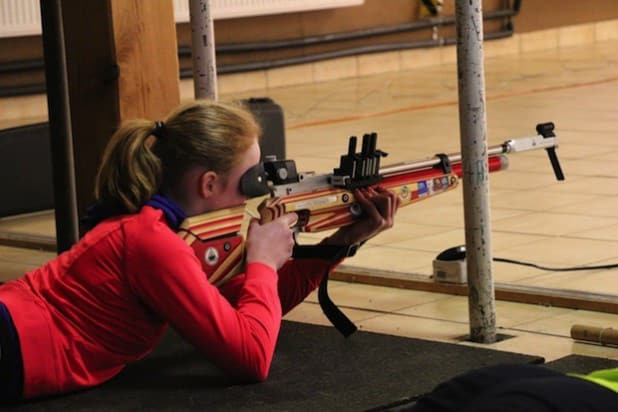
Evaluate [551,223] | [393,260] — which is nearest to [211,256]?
[393,260]

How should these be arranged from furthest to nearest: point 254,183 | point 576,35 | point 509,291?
point 576,35 → point 509,291 → point 254,183

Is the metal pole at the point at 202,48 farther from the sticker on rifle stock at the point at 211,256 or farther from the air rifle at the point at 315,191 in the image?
the sticker on rifle stock at the point at 211,256

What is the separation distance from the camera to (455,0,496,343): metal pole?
332 cm

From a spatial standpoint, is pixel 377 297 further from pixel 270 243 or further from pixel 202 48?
pixel 270 243

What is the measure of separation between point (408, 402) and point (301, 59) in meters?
8.51

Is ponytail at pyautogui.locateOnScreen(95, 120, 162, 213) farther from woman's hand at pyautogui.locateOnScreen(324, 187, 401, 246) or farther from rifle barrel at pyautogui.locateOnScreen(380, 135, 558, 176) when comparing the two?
rifle barrel at pyautogui.locateOnScreen(380, 135, 558, 176)

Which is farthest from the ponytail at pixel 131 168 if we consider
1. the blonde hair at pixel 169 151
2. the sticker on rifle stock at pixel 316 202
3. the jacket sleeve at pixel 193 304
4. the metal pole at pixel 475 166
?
the metal pole at pixel 475 166

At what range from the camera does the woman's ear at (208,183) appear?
113 inches

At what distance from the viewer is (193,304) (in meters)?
2.73

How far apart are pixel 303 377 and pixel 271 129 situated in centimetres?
347

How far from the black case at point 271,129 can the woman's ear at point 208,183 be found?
340cm

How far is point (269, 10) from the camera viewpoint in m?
10.7

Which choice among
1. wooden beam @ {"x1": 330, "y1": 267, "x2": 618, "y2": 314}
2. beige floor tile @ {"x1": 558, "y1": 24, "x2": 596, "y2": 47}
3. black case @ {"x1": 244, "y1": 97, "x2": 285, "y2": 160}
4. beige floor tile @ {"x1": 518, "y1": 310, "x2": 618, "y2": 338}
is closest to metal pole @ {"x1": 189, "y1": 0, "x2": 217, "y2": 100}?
wooden beam @ {"x1": 330, "y1": 267, "x2": 618, "y2": 314}

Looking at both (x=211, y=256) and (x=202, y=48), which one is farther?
(x=202, y=48)
